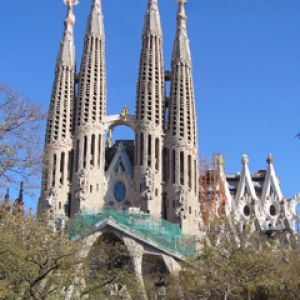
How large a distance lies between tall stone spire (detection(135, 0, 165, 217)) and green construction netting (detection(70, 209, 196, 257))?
2.31 m

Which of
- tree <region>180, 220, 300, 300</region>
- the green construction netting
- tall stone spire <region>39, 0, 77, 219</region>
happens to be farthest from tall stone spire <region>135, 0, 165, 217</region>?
tree <region>180, 220, 300, 300</region>

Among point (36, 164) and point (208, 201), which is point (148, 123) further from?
point (36, 164)

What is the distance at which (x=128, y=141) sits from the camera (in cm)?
6638

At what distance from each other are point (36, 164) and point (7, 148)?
0.96 meters

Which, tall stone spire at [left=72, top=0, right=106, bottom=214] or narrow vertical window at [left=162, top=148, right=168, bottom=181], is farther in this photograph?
narrow vertical window at [left=162, top=148, right=168, bottom=181]

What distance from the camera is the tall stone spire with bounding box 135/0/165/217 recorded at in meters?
58.7

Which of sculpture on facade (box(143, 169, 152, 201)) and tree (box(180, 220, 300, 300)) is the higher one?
sculpture on facade (box(143, 169, 152, 201))

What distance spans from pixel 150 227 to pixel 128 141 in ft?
45.5

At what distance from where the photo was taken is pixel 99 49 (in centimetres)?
6481

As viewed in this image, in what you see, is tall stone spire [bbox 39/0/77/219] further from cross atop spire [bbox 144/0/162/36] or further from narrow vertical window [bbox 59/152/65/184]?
cross atop spire [bbox 144/0/162/36]

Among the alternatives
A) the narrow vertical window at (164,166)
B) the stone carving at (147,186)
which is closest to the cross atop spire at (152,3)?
the narrow vertical window at (164,166)

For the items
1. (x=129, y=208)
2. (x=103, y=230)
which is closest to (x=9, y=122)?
(x=103, y=230)

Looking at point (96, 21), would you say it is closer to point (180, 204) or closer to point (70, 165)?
point (70, 165)

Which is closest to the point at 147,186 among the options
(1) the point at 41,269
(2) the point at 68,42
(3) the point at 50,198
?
(3) the point at 50,198
